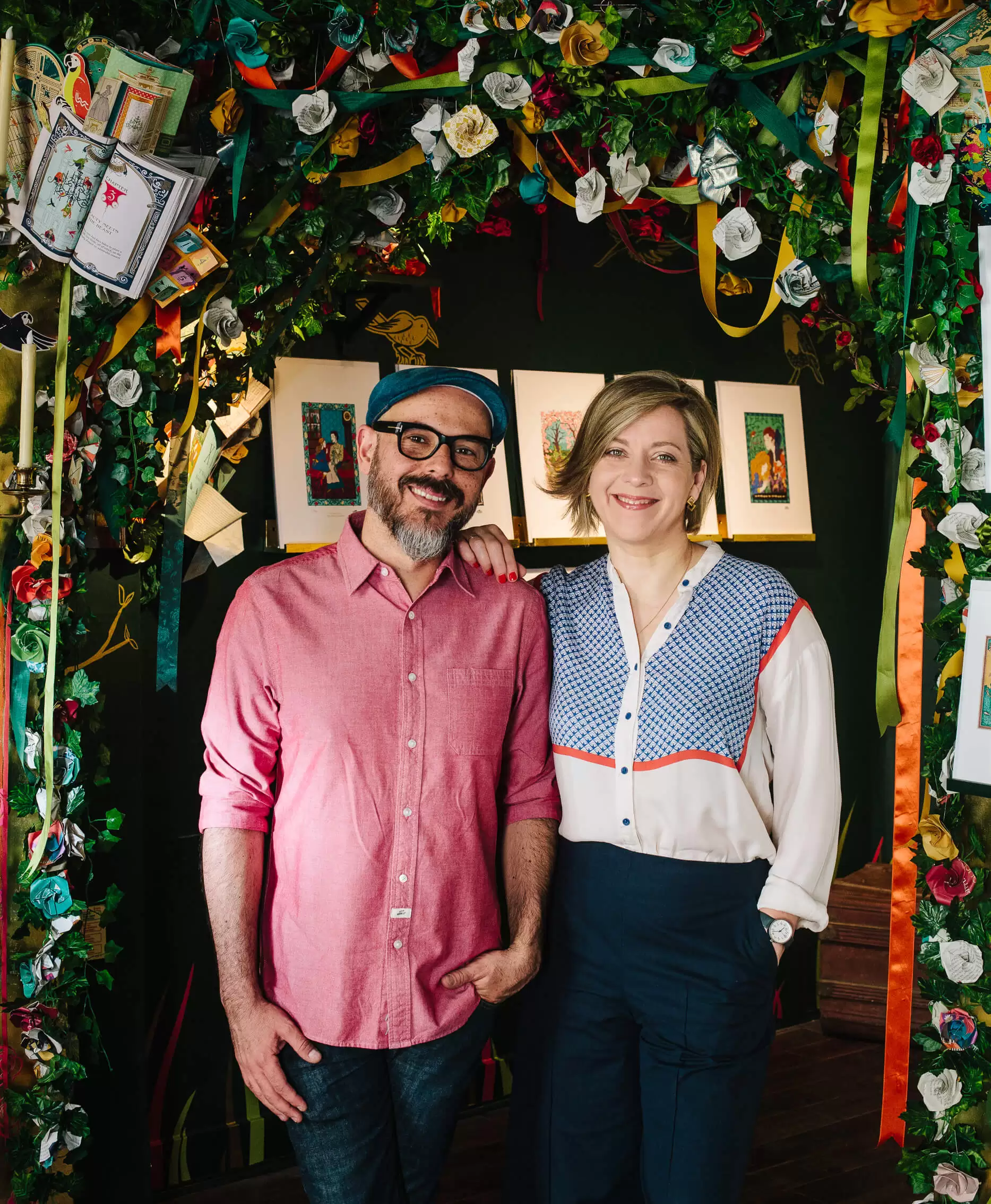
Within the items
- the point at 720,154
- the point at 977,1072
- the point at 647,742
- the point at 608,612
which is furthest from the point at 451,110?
the point at 977,1072

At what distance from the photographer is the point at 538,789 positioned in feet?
7.05

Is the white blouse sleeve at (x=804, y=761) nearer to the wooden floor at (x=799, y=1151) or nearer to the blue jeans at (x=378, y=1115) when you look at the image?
the blue jeans at (x=378, y=1115)

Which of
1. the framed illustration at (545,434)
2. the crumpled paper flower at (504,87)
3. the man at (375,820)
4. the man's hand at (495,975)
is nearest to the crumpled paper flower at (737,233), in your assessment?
the crumpled paper flower at (504,87)

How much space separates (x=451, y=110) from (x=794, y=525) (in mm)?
2722

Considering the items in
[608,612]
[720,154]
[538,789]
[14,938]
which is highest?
[720,154]

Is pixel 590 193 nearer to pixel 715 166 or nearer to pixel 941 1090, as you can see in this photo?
pixel 715 166

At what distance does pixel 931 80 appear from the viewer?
65.4 inches

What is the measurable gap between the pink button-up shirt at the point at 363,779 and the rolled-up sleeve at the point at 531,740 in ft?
0.21

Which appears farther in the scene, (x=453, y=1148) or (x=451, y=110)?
(x=453, y=1148)

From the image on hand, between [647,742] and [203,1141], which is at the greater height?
[647,742]

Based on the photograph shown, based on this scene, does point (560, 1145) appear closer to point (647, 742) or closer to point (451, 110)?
point (647, 742)

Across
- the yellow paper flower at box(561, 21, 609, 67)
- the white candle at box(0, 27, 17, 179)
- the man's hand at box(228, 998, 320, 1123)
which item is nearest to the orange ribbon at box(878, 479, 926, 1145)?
the yellow paper flower at box(561, 21, 609, 67)

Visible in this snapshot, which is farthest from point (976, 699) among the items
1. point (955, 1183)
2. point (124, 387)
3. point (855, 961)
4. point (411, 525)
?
point (855, 961)

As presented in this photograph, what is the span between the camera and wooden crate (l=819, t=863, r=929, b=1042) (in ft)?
14.0
